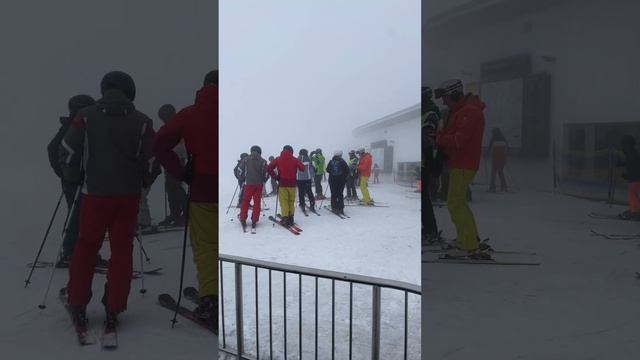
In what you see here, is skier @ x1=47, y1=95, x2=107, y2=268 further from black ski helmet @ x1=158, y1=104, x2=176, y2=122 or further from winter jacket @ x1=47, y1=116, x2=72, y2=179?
black ski helmet @ x1=158, y1=104, x2=176, y2=122

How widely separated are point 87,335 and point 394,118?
1335mm

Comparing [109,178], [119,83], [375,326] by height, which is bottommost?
[375,326]

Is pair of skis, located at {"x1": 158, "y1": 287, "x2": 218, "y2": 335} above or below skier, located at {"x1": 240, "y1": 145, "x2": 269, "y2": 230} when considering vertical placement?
below

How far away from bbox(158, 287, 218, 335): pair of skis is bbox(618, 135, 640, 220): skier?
42.9 inches

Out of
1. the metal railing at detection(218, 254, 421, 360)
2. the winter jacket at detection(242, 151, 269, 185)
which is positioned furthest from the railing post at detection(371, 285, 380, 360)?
the winter jacket at detection(242, 151, 269, 185)

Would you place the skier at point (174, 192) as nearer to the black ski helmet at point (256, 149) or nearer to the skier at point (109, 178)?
the skier at point (109, 178)

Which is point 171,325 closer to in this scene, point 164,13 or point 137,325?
point 137,325

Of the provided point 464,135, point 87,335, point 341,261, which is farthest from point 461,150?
point 87,335

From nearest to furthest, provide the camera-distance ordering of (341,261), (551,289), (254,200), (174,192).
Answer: (174,192) → (551,289) → (254,200) → (341,261)

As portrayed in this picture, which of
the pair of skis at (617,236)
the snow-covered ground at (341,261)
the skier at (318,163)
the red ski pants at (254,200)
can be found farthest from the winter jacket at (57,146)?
the pair of skis at (617,236)

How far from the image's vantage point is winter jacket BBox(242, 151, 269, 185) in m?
1.72

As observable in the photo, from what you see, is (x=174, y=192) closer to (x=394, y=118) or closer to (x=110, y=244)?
(x=110, y=244)

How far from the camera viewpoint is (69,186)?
3.17 ft

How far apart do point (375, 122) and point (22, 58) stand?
1264 mm
